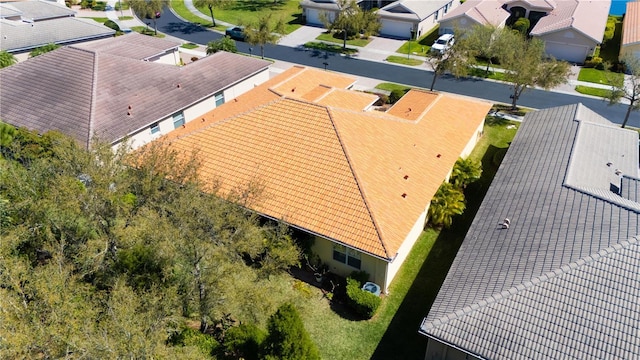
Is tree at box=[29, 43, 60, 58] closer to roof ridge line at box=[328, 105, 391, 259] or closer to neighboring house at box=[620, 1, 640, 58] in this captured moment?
roof ridge line at box=[328, 105, 391, 259]

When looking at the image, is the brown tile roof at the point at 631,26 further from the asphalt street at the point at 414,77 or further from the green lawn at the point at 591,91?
the asphalt street at the point at 414,77

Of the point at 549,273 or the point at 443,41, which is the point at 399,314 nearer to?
the point at 549,273

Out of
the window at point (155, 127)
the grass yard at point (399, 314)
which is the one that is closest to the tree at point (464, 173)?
the grass yard at point (399, 314)

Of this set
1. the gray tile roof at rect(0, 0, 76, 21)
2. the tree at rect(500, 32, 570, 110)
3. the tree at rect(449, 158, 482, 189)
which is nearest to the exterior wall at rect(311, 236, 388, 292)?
→ the tree at rect(449, 158, 482, 189)

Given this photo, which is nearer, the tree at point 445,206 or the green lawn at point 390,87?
the tree at point 445,206

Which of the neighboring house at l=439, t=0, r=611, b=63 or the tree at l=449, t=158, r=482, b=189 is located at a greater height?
the neighboring house at l=439, t=0, r=611, b=63

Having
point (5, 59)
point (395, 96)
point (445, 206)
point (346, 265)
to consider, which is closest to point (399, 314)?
point (346, 265)
